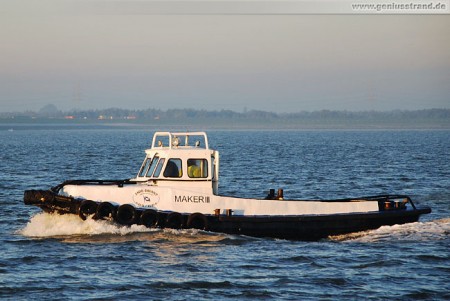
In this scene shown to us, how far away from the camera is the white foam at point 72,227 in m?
24.1

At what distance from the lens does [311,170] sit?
188 ft

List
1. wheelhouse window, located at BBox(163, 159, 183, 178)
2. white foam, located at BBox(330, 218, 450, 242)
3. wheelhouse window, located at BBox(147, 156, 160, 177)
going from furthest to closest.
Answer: wheelhouse window, located at BBox(147, 156, 160, 177), wheelhouse window, located at BBox(163, 159, 183, 178), white foam, located at BBox(330, 218, 450, 242)

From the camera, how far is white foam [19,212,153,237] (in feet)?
79.2

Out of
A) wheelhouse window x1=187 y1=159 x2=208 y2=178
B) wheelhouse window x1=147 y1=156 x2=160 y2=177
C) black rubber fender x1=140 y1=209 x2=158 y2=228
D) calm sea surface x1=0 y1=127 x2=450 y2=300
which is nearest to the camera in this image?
calm sea surface x1=0 y1=127 x2=450 y2=300

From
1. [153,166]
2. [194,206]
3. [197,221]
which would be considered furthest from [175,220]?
[153,166]

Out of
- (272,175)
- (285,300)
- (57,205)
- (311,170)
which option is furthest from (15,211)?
(311,170)

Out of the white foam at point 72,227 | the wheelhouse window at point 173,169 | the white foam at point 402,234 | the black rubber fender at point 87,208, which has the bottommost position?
the white foam at point 402,234

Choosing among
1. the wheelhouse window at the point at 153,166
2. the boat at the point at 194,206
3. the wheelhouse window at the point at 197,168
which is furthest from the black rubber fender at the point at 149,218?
the wheelhouse window at the point at 197,168

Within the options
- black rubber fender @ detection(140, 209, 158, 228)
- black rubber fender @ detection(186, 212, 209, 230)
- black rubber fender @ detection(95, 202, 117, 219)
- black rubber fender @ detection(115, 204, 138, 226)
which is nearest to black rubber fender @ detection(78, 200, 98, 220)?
black rubber fender @ detection(95, 202, 117, 219)

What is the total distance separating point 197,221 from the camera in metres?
24.1

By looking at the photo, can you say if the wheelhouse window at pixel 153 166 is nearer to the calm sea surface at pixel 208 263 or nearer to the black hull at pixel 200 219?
the black hull at pixel 200 219

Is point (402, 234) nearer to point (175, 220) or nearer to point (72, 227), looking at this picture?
point (175, 220)

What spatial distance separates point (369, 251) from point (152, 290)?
22.8 ft

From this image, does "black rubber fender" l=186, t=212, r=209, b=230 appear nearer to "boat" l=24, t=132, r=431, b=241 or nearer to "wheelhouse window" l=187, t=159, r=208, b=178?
"boat" l=24, t=132, r=431, b=241
